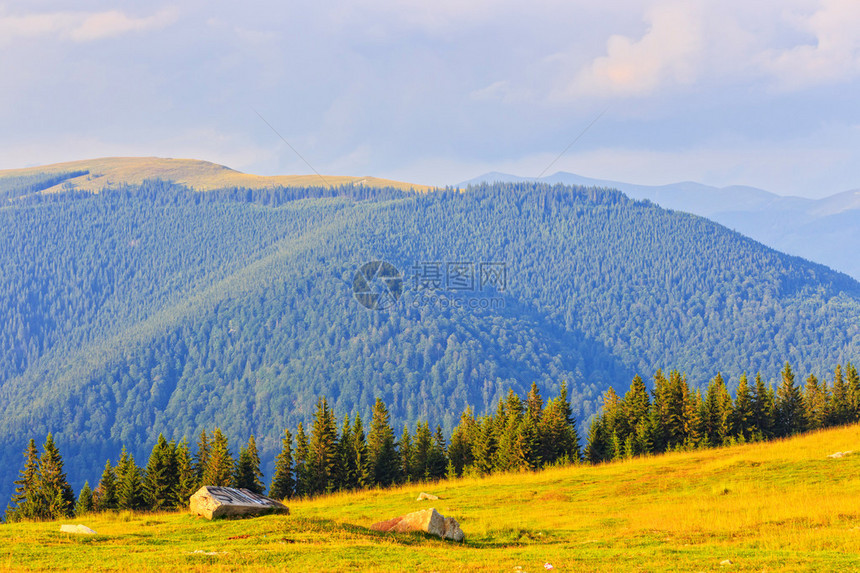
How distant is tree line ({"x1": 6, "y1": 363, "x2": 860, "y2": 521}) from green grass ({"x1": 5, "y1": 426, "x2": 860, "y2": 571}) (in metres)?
22.0

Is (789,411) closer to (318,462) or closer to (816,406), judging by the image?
(816,406)

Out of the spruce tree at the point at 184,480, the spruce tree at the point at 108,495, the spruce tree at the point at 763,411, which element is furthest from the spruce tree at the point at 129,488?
the spruce tree at the point at 763,411

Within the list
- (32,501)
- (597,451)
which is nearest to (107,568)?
(32,501)

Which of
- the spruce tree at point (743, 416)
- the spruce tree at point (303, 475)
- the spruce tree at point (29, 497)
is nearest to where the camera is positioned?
the spruce tree at point (29, 497)

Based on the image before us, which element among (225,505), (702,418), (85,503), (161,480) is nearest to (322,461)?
(161,480)

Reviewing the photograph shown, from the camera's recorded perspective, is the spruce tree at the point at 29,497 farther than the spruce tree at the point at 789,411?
No

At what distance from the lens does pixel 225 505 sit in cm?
3441

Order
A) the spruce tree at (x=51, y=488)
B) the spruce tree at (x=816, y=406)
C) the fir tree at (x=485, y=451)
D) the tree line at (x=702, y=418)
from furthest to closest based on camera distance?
the spruce tree at (x=816, y=406)
the tree line at (x=702, y=418)
the fir tree at (x=485, y=451)
the spruce tree at (x=51, y=488)

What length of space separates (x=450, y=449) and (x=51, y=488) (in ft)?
138

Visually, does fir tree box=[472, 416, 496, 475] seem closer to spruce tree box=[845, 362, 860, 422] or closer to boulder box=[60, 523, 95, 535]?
spruce tree box=[845, 362, 860, 422]

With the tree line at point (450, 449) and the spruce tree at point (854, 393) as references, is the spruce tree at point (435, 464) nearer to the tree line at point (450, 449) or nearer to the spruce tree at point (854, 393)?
the tree line at point (450, 449)

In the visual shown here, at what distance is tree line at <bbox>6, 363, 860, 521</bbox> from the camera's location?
2562 inches

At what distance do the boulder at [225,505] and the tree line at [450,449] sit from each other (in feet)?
91.9

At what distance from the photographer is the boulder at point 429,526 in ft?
101
